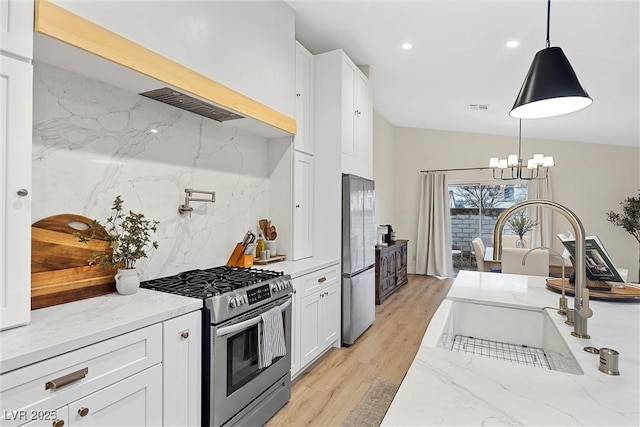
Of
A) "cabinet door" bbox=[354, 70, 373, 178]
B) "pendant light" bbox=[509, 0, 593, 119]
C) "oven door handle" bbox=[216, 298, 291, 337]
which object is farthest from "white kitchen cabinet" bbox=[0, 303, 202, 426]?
"cabinet door" bbox=[354, 70, 373, 178]

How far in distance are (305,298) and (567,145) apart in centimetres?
617

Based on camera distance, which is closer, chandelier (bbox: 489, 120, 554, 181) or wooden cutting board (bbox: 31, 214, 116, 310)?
wooden cutting board (bbox: 31, 214, 116, 310)

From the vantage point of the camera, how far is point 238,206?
113 inches

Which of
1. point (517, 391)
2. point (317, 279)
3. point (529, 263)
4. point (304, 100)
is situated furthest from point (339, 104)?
point (529, 263)

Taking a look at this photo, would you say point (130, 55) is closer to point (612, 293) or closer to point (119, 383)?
point (119, 383)

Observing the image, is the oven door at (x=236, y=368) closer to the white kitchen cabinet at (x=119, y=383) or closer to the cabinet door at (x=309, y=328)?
the white kitchen cabinet at (x=119, y=383)

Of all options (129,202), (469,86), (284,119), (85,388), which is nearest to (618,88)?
(469,86)

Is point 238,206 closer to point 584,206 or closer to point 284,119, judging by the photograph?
point 284,119

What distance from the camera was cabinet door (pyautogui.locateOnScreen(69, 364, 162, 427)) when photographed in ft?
4.14

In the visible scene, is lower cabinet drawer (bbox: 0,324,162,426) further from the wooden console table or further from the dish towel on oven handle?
the wooden console table

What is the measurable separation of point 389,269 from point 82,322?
451 centimetres

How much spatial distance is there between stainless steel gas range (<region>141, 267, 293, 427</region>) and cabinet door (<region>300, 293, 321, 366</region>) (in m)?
0.32

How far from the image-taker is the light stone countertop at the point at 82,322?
1120 millimetres

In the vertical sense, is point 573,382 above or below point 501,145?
below
